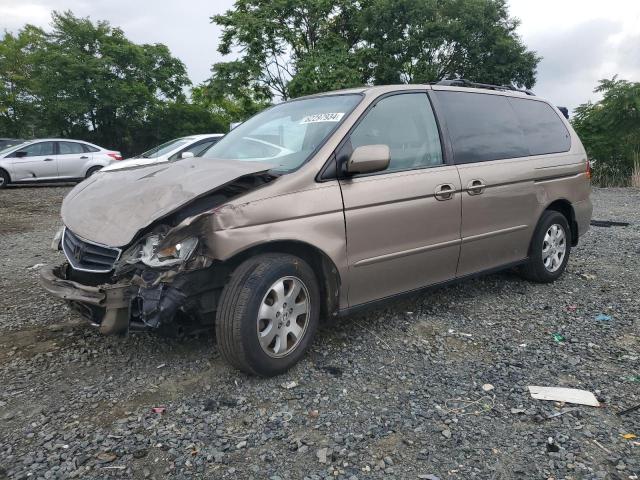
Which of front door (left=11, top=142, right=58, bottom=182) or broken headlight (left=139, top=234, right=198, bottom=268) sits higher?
front door (left=11, top=142, right=58, bottom=182)

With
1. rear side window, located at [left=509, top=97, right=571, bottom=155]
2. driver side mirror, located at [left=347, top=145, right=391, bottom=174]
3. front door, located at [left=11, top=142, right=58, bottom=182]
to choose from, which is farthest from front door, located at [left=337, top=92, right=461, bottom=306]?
front door, located at [left=11, top=142, right=58, bottom=182]

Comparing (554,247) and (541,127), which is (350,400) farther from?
(541,127)

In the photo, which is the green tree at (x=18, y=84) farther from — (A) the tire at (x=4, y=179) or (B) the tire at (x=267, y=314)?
(B) the tire at (x=267, y=314)

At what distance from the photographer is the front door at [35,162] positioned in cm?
1481

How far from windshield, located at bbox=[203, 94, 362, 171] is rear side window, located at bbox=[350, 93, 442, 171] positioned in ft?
0.59

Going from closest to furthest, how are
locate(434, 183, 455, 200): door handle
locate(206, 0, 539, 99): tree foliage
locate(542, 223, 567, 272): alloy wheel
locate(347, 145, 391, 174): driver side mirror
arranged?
locate(347, 145, 391, 174): driver side mirror, locate(434, 183, 455, 200): door handle, locate(542, 223, 567, 272): alloy wheel, locate(206, 0, 539, 99): tree foliage

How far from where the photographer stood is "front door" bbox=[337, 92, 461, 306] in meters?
3.51

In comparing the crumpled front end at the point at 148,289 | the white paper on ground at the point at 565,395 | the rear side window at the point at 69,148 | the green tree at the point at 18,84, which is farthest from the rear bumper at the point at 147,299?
the green tree at the point at 18,84

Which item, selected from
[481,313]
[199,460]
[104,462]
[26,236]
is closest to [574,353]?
[481,313]

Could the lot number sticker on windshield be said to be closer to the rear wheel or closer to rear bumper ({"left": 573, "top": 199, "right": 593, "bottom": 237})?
rear bumper ({"left": 573, "top": 199, "right": 593, "bottom": 237})

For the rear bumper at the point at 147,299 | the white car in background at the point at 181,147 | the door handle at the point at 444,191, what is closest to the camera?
the rear bumper at the point at 147,299

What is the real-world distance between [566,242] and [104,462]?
15.0ft

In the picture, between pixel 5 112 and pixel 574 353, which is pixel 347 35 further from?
pixel 574 353

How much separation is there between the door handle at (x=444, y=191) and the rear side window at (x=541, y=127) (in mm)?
1342
